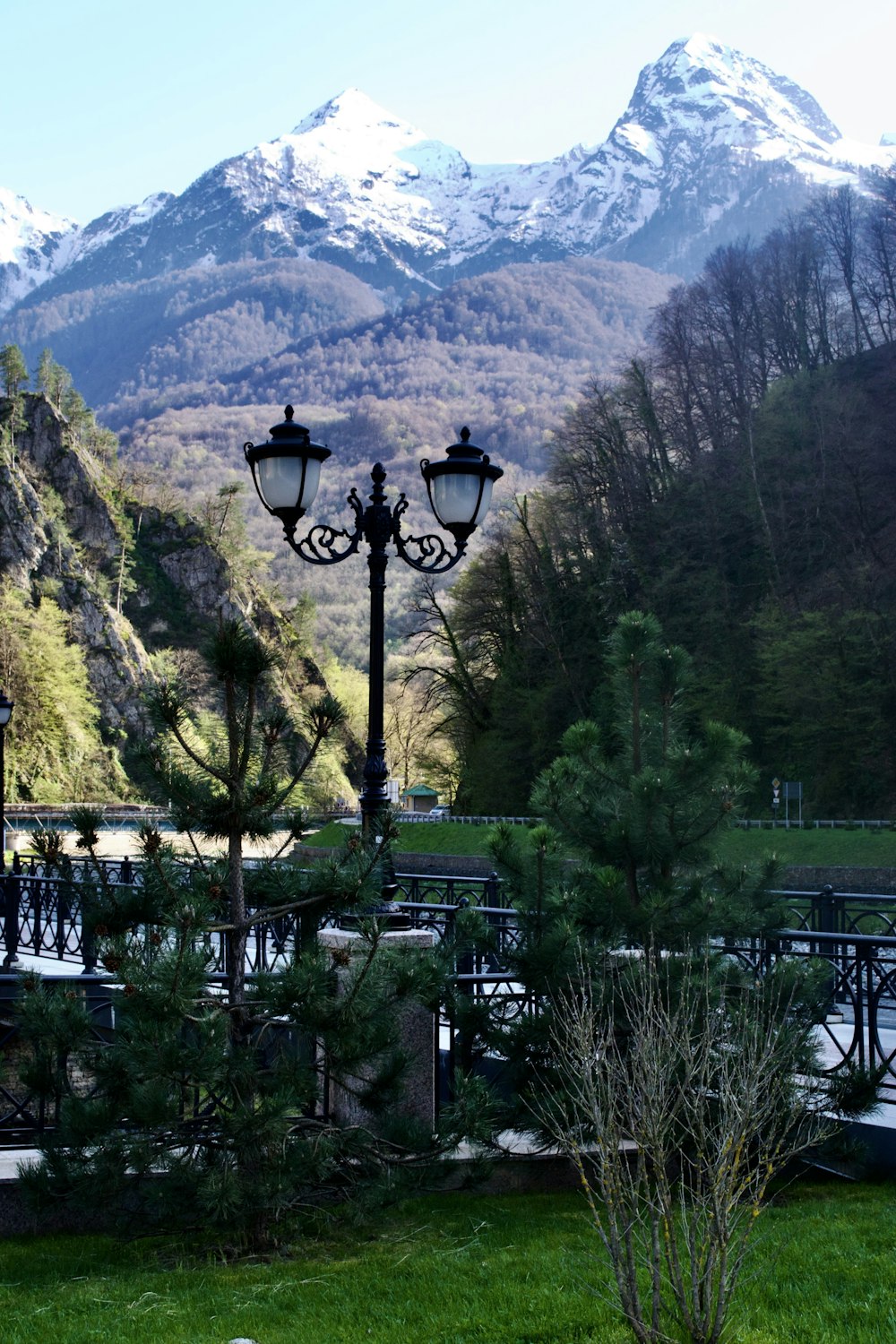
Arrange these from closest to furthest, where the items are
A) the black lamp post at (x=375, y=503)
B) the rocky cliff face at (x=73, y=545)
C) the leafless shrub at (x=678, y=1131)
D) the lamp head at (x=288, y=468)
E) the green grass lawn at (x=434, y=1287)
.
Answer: the leafless shrub at (x=678, y=1131) → the green grass lawn at (x=434, y=1287) → the black lamp post at (x=375, y=503) → the lamp head at (x=288, y=468) → the rocky cliff face at (x=73, y=545)

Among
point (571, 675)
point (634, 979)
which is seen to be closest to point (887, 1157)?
point (634, 979)

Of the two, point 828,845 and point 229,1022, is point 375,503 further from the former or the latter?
point 828,845

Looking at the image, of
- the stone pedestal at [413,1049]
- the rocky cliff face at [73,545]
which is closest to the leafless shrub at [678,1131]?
the stone pedestal at [413,1049]

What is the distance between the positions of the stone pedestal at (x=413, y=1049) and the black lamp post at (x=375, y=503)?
2.57ft

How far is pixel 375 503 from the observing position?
8523 mm

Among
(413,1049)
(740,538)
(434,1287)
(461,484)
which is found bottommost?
(434,1287)

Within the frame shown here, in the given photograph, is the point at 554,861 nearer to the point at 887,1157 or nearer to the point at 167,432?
the point at 887,1157

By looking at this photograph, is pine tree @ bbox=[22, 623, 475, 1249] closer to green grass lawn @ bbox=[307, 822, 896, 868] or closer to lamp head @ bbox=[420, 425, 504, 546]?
lamp head @ bbox=[420, 425, 504, 546]

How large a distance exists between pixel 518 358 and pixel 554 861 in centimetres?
16764

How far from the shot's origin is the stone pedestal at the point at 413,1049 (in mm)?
6859

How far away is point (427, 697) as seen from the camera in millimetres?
45375

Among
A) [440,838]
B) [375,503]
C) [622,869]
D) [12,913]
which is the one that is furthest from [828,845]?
[375,503]

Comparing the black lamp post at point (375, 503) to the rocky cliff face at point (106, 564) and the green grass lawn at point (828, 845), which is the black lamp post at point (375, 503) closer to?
the green grass lawn at point (828, 845)

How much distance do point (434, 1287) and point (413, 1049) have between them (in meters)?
1.83
